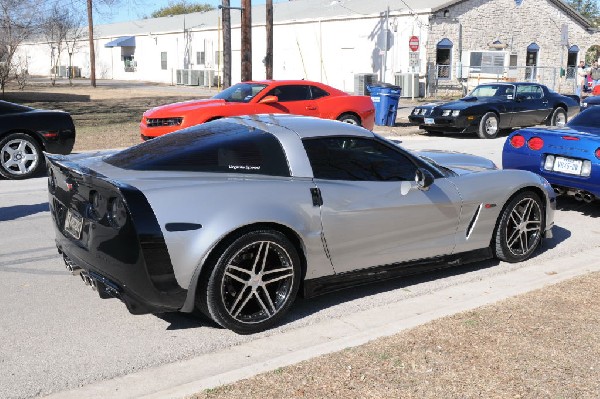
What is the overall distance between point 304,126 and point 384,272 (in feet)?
4.10

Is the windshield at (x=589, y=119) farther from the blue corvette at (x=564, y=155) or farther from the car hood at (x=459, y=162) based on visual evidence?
the car hood at (x=459, y=162)

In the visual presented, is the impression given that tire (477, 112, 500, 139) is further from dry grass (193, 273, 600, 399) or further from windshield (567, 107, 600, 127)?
dry grass (193, 273, 600, 399)

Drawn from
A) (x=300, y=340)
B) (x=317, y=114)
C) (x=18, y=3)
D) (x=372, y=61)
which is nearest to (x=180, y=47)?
(x=372, y=61)

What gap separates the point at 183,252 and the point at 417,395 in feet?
5.23

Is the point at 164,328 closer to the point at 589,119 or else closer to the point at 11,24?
the point at 589,119

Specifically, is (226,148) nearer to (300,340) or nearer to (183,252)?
(183,252)

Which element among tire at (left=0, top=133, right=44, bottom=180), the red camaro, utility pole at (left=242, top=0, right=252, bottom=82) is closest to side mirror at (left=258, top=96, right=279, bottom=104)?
the red camaro

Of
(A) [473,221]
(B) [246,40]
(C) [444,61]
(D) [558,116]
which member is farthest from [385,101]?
(C) [444,61]

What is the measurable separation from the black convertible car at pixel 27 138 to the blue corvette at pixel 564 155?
666 centimetres

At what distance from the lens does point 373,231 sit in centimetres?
509

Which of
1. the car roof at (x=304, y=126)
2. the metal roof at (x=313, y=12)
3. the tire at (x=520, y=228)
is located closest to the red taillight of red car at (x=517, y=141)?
the tire at (x=520, y=228)

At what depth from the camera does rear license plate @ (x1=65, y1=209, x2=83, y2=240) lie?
4.54m

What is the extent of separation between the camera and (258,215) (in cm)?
443

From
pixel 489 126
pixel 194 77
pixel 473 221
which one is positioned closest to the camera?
pixel 473 221
